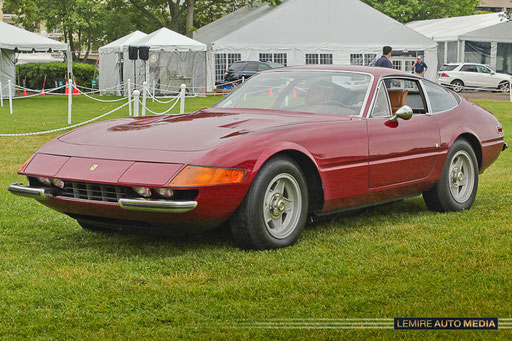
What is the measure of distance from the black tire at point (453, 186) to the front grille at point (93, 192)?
3086mm

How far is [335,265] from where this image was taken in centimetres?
484

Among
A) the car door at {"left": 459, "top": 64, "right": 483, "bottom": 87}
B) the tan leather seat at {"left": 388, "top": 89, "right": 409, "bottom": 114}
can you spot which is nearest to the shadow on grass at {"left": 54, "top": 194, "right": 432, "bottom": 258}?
the tan leather seat at {"left": 388, "top": 89, "right": 409, "bottom": 114}

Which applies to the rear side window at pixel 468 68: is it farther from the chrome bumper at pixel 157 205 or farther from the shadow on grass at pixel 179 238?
the chrome bumper at pixel 157 205

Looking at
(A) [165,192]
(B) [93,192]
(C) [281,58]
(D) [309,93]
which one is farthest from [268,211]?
(C) [281,58]

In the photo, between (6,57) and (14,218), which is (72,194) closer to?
(14,218)

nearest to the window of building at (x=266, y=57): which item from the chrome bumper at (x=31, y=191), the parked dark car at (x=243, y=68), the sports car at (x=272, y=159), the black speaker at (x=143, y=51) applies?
the parked dark car at (x=243, y=68)

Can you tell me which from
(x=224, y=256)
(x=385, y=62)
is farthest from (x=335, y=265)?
(x=385, y=62)

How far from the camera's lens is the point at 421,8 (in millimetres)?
61156

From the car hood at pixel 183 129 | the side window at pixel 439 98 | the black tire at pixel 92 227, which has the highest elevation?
the side window at pixel 439 98

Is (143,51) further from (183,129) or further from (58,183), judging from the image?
(58,183)

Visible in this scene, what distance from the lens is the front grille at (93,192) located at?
16.1 feet

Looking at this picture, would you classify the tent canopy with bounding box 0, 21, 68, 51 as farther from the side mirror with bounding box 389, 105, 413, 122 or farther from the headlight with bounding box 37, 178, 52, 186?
the headlight with bounding box 37, 178, 52, 186

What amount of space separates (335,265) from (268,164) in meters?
0.84

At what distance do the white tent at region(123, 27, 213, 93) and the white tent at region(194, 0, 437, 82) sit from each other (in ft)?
3.38
